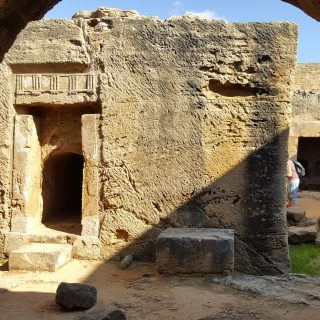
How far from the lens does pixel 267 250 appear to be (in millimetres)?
6367

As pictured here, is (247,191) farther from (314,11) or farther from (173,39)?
(314,11)

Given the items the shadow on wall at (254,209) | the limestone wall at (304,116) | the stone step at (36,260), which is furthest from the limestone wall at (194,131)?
the limestone wall at (304,116)

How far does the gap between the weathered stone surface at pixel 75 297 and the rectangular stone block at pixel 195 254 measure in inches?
47.0

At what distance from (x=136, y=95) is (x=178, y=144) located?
0.93m

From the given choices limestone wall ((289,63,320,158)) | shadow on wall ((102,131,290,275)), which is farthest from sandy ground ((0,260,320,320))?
limestone wall ((289,63,320,158))

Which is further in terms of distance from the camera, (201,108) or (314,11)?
(201,108)

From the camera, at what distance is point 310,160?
16.0 m

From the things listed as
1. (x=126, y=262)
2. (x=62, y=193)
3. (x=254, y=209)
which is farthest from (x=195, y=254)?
(x=62, y=193)

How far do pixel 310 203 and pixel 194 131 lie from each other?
7.04 metres

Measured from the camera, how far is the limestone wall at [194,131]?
20.9ft

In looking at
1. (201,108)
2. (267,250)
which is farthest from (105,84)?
(267,250)

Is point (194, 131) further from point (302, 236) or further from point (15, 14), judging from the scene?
point (15, 14)

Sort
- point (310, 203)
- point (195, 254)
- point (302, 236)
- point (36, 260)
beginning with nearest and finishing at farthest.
→ point (195, 254) → point (36, 260) → point (302, 236) → point (310, 203)

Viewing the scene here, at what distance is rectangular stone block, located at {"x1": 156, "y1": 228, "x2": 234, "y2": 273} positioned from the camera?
5.54 meters
